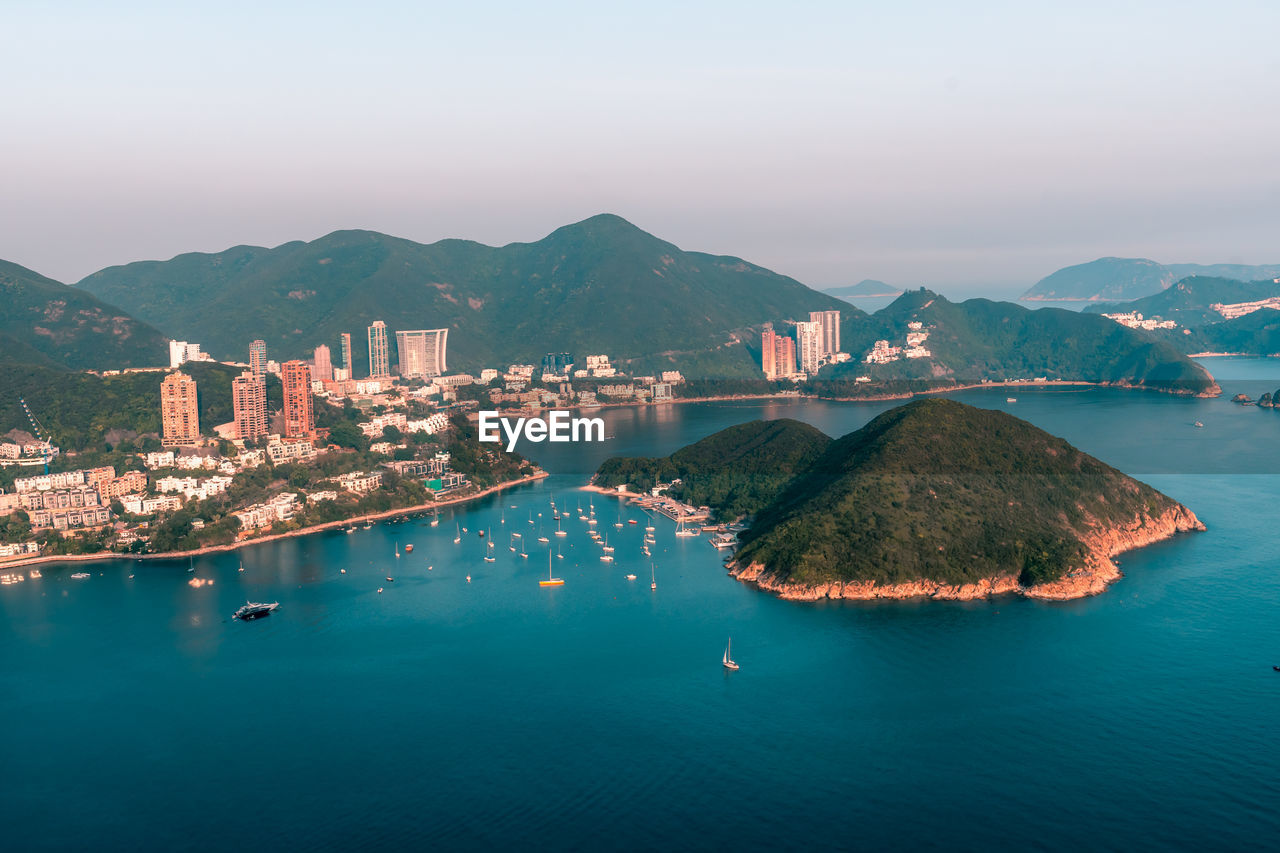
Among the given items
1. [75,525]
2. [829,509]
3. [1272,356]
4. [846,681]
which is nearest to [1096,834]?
[846,681]

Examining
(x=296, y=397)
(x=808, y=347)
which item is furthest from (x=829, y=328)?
(x=296, y=397)

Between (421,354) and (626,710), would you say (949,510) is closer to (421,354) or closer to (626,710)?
(626,710)

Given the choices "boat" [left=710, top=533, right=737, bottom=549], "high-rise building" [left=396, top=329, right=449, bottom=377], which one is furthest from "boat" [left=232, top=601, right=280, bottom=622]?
"high-rise building" [left=396, top=329, right=449, bottom=377]

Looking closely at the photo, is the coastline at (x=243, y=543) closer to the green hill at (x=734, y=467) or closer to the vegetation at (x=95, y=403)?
the green hill at (x=734, y=467)

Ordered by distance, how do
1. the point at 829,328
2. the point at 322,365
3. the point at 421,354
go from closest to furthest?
the point at 322,365, the point at 421,354, the point at 829,328

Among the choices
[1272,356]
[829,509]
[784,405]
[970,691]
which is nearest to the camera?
[970,691]

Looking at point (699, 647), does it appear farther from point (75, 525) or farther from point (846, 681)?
point (75, 525)
